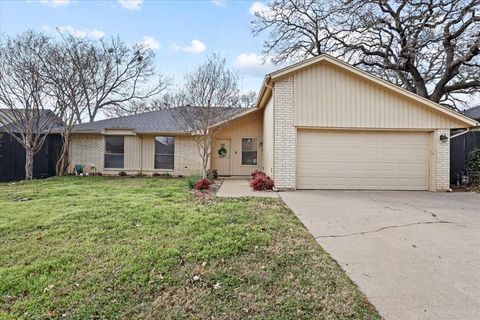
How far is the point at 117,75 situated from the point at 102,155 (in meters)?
9.68

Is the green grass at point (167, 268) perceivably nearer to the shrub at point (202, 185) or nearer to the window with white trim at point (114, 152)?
the shrub at point (202, 185)

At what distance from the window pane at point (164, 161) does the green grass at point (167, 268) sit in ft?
30.8

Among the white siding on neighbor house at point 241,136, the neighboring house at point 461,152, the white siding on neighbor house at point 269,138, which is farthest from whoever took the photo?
the white siding on neighbor house at point 241,136

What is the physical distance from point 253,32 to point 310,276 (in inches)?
619

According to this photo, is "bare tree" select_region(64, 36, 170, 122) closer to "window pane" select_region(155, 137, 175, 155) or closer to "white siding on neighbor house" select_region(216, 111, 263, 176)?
→ "window pane" select_region(155, 137, 175, 155)

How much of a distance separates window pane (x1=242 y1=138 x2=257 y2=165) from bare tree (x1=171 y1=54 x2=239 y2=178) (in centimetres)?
262

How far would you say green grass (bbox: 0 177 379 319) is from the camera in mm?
2875

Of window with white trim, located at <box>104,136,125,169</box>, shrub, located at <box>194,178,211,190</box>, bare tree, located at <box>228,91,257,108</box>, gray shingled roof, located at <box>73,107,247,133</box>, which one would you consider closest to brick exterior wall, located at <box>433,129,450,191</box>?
shrub, located at <box>194,178,211,190</box>

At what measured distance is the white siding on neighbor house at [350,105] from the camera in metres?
10.1

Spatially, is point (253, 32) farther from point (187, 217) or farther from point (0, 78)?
point (187, 217)

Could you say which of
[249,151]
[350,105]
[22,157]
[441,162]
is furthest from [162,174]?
[441,162]

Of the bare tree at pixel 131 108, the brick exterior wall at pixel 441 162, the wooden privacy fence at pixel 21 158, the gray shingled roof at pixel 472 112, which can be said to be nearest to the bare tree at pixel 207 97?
the wooden privacy fence at pixel 21 158

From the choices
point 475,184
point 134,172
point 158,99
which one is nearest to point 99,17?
point 134,172

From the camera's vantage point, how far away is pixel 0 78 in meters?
12.9
